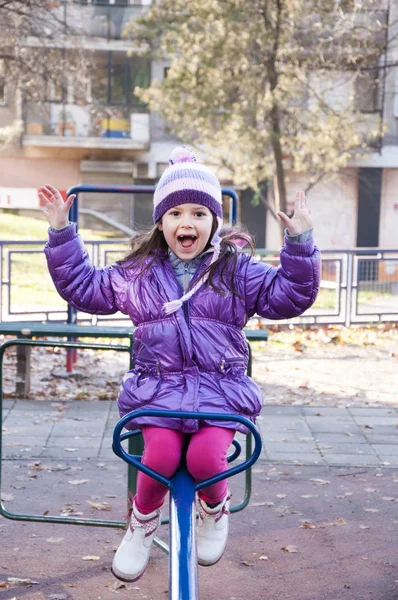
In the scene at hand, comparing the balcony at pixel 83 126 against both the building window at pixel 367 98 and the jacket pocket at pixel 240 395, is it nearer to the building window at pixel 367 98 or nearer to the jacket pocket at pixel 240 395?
the building window at pixel 367 98

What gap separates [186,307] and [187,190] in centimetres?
39

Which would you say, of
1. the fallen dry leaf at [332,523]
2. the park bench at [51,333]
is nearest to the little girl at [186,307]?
the park bench at [51,333]

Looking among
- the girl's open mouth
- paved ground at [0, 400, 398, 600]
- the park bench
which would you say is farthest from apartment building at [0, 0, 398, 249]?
the girl's open mouth

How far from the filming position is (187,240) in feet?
10.5

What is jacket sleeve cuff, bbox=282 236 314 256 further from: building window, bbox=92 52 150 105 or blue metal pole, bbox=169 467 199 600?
building window, bbox=92 52 150 105

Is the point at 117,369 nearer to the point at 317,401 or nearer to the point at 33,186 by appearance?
the point at 317,401

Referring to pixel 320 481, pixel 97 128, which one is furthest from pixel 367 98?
pixel 320 481

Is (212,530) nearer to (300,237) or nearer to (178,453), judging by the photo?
(178,453)

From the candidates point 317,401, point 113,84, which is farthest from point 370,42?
point 317,401

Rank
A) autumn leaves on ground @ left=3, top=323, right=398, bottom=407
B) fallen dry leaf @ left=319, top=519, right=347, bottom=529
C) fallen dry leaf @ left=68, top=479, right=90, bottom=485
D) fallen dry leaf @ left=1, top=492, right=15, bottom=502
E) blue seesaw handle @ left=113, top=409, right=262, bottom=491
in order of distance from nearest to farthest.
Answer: blue seesaw handle @ left=113, top=409, right=262, bottom=491 < fallen dry leaf @ left=319, top=519, right=347, bottom=529 < fallen dry leaf @ left=1, top=492, right=15, bottom=502 < fallen dry leaf @ left=68, top=479, right=90, bottom=485 < autumn leaves on ground @ left=3, top=323, right=398, bottom=407

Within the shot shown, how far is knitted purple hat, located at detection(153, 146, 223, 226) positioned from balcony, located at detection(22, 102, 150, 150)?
25.5 meters

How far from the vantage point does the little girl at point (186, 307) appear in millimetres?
3065

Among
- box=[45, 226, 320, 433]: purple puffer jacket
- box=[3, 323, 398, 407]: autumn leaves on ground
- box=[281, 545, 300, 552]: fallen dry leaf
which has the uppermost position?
box=[45, 226, 320, 433]: purple puffer jacket

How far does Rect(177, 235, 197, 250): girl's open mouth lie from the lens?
320 centimetres
